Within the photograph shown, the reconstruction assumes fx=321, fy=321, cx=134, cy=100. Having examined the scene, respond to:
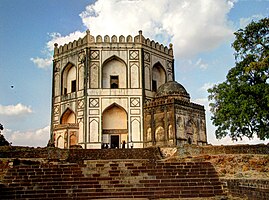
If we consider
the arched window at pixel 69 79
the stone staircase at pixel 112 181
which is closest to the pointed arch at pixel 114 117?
the arched window at pixel 69 79

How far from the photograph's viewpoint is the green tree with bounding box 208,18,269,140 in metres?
14.9

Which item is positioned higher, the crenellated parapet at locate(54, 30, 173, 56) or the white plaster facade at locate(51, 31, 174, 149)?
the crenellated parapet at locate(54, 30, 173, 56)

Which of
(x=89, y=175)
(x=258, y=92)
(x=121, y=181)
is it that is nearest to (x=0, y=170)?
(x=89, y=175)

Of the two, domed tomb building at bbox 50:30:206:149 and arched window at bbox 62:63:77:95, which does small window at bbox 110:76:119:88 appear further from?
arched window at bbox 62:63:77:95

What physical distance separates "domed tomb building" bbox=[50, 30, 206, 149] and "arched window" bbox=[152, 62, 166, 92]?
0.14 m

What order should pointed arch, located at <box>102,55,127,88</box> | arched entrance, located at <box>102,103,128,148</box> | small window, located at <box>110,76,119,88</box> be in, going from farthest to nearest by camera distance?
small window, located at <box>110,76,119,88</box> → pointed arch, located at <box>102,55,127,88</box> → arched entrance, located at <box>102,103,128,148</box>

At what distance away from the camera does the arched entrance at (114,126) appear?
28453mm

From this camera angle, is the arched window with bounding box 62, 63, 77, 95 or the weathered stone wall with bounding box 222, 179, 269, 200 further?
the arched window with bounding box 62, 63, 77, 95

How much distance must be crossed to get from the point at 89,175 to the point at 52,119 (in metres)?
19.9

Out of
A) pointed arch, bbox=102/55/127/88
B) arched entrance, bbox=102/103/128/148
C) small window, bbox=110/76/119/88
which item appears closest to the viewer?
arched entrance, bbox=102/103/128/148

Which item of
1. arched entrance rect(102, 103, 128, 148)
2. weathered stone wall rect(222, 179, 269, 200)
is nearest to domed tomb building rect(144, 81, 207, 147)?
arched entrance rect(102, 103, 128, 148)

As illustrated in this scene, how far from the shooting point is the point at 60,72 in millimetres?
31250

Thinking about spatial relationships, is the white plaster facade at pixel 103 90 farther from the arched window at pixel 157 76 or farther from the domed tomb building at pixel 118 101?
the arched window at pixel 157 76

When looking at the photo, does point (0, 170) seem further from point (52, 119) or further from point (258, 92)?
point (52, 119)
